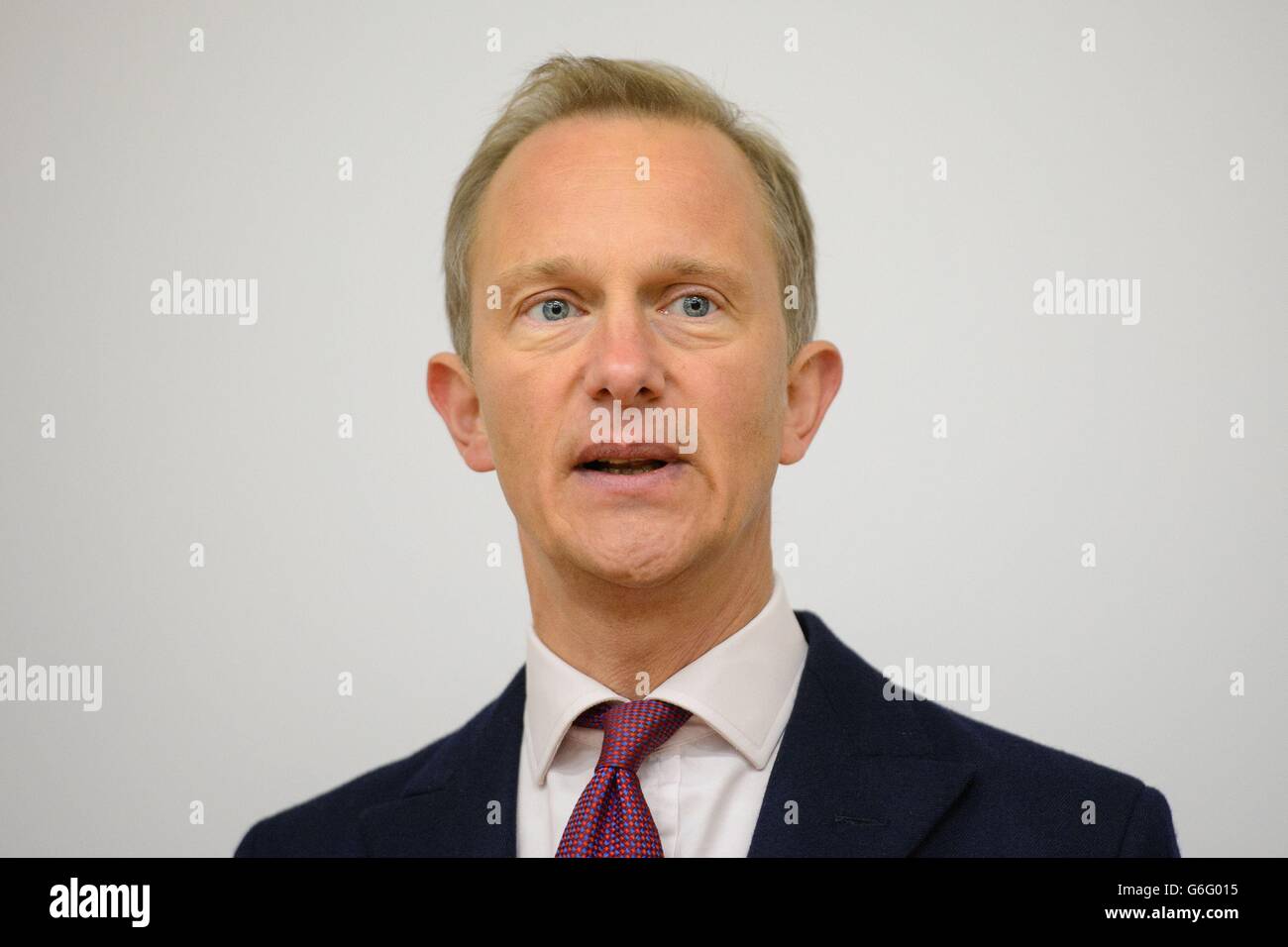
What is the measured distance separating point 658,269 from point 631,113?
50cm

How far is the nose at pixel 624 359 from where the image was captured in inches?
128

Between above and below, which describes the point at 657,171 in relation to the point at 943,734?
above

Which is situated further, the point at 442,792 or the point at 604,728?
the point at 442,792

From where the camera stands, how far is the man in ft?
10.8

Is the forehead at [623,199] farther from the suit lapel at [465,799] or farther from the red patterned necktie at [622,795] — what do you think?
the suit lapel at [465,799]

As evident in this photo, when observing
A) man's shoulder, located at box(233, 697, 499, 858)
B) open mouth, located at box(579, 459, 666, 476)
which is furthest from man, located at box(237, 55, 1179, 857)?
man's shoulder, located at box(233, 697, 499, 858)

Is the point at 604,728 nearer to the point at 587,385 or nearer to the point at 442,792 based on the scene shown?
the point at 442,792

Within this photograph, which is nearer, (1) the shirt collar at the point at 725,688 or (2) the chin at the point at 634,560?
(2) the chin at the point at 634,560

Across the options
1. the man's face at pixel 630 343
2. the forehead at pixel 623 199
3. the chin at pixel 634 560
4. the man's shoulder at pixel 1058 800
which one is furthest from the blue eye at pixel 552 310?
the man's shoulder at pixel 1058 800

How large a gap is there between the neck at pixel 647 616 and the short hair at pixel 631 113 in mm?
618

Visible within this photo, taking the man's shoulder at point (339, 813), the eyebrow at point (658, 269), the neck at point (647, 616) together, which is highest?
the eyebrow at point (658, 269)
